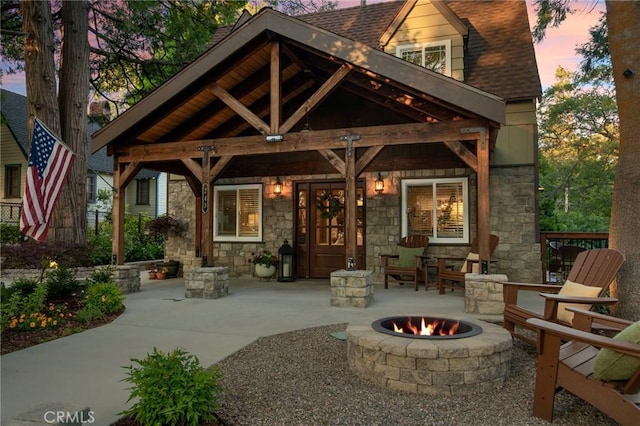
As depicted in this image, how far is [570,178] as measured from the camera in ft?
50.8

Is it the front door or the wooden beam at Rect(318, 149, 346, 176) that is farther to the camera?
the front door

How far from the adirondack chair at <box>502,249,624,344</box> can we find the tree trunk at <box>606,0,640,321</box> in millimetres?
605

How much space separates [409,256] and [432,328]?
173 inches

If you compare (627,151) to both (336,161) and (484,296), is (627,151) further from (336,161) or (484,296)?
(336,161)

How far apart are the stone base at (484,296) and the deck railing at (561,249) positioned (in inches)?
111

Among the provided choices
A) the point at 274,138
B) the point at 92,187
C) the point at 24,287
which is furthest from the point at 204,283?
the point at 92,187

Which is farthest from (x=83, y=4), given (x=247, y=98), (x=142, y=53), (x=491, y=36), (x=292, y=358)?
(x=292, y=358)

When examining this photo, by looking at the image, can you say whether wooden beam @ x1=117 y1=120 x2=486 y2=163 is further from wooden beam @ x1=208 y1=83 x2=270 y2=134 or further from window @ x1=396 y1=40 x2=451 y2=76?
window @ x1=396 y1=40 x2=451 y2=76

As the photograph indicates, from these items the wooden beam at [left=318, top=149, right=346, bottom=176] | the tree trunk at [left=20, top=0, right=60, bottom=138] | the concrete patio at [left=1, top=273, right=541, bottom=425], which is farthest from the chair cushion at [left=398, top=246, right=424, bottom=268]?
the tree trunk at [left=20, top=0, right=60, bottom=138]

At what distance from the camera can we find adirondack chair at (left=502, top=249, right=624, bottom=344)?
11.6 ft

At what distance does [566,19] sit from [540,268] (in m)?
4.28

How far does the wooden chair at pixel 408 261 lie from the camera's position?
7.60 m

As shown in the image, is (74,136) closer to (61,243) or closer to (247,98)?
(61,243)

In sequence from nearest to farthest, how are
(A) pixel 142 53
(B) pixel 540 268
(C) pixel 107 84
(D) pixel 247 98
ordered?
1. (B) pixel 540 268
2. (D) pixel 247 98
3. (A) pixel 142 53
4. (C) pixel 107 84
